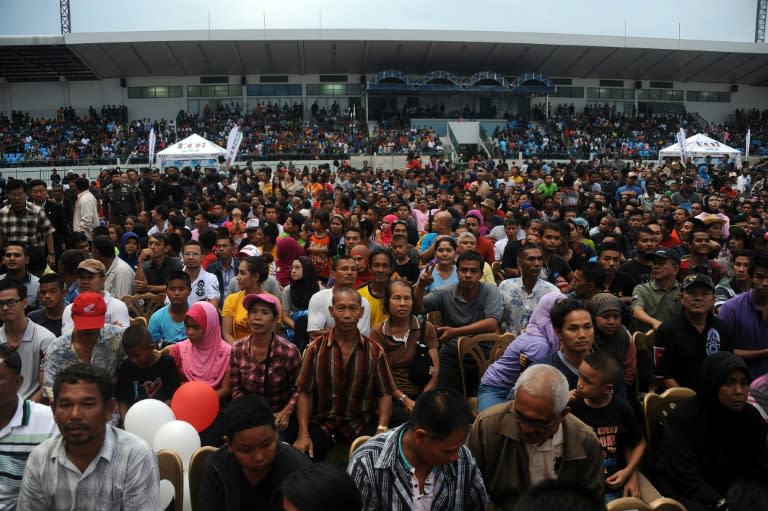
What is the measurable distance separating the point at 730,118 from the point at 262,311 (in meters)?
48.0

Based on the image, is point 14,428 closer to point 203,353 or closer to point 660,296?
point 203,353

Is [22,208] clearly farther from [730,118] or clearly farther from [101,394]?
[730,118]

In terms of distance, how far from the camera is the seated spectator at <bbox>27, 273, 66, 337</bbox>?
445 cm

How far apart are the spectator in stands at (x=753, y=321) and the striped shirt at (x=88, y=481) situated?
391 centimetres

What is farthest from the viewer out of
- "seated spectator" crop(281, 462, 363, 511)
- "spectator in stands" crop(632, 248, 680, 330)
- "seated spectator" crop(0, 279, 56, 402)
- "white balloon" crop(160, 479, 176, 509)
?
"spectator in stands" crop(632, 248, 680, 330)

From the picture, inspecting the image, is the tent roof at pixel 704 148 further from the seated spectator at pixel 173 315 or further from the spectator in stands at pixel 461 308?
the seated spectator at pixel 173 315

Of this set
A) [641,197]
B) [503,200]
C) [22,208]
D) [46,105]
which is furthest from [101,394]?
[46,105]

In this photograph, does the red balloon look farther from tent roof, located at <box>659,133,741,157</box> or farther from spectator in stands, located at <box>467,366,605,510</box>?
tent roof, located at <box>659,133,741,157</box>

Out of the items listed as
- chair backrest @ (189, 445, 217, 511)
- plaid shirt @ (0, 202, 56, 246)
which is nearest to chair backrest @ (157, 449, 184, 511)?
chair backrest @ (189, 445, 217, 511)

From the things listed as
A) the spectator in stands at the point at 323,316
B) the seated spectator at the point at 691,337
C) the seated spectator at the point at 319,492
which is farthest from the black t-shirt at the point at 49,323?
the seated spectator at the point at 691,337

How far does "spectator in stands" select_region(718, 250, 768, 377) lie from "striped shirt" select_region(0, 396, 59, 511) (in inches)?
169

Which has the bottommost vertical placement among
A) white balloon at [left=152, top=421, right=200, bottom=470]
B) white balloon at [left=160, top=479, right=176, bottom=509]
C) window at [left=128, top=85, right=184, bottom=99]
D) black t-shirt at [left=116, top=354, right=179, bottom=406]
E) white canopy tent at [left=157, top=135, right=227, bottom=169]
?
white balloon at [left=160, top=479, right=176, bottom=509]

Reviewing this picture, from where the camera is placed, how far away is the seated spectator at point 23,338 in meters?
3.89

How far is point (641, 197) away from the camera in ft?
45.2
